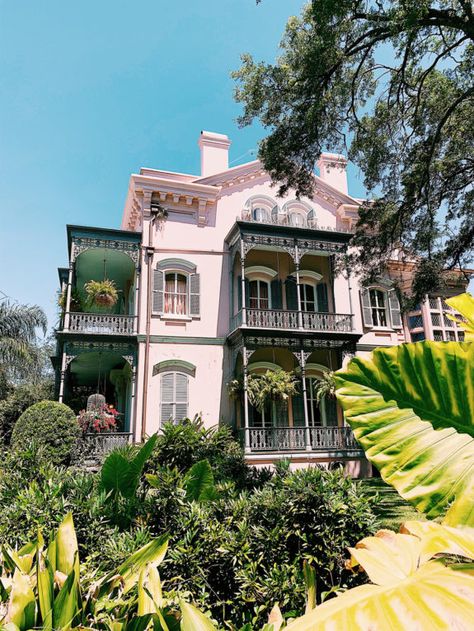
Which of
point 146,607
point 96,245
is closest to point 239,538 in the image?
point 146,607

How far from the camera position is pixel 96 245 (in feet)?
48.1

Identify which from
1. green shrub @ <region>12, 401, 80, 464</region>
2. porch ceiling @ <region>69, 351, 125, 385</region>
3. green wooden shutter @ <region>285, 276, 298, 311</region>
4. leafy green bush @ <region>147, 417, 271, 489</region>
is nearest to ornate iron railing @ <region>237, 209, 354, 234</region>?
green wooden shutter @ <region>285, 276, 298, 311</region>

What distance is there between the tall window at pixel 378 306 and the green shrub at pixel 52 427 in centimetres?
1143

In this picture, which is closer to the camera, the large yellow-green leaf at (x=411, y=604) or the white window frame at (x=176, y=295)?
the large yellow-green leaf at (x=411, y=604)

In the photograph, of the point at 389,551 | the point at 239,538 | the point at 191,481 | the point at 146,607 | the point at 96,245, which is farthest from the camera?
the point at 96,245

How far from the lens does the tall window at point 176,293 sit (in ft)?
49.6

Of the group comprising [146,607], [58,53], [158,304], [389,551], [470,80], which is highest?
[470,80]

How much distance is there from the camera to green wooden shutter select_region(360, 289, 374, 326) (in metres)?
17.0

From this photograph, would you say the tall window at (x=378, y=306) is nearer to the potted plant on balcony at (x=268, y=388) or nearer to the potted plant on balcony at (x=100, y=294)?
the potted plant on balcony at (x=268, y=388)

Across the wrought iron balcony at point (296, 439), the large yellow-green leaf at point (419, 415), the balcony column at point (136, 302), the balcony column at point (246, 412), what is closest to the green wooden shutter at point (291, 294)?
the balcony column at point (246, 412)

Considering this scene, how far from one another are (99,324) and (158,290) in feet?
7.15

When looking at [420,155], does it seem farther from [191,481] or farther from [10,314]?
[10,314]

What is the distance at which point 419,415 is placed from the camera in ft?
4.87

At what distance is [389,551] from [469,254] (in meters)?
12.1
